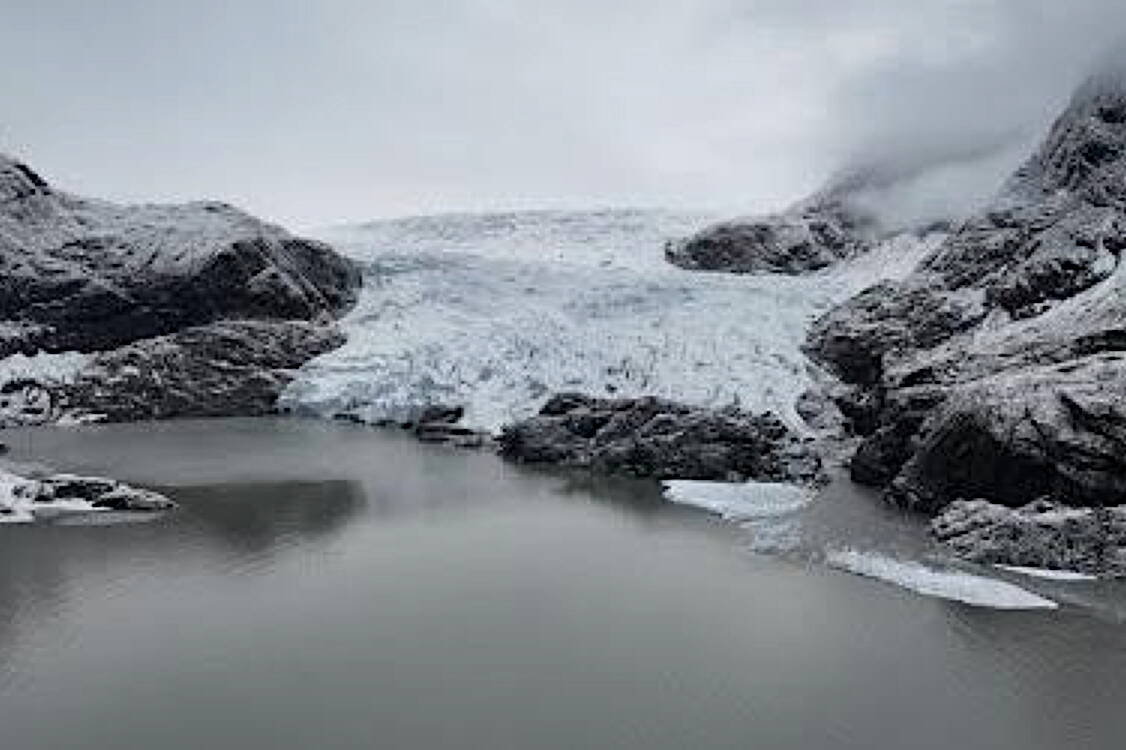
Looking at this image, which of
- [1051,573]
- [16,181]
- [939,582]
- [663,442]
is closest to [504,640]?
[939,582]

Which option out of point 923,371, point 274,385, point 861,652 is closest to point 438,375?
point 274,385

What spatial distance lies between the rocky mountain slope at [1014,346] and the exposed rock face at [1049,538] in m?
1.07

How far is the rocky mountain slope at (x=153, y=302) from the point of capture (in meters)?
64.5

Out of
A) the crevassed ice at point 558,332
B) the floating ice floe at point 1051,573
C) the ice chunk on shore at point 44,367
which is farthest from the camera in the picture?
the ice chunk on shore at point 44,367

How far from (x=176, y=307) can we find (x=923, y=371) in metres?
38.0

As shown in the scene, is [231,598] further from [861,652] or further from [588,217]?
[588,217]

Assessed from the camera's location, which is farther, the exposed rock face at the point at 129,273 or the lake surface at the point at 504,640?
the exposed rock face at the point at 129,273

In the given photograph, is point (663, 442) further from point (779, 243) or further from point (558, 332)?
point (779, 243)

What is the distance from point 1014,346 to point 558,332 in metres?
24.9

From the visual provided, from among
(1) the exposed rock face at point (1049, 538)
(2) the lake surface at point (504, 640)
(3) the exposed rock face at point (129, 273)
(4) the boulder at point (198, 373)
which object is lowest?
(2) the lake surface at point (504, 640)

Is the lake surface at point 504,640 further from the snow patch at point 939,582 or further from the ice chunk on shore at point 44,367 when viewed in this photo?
the ice chunk on shore at point 44,367

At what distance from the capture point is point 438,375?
6412 cm

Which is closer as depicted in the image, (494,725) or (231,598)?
(494,725)

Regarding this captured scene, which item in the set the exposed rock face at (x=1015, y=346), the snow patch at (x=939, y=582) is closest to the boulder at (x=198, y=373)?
the exposed rock face at (x=1015, y=346)
